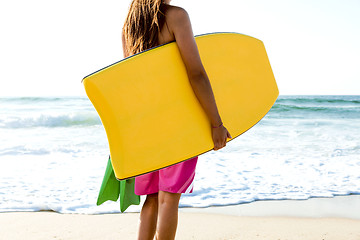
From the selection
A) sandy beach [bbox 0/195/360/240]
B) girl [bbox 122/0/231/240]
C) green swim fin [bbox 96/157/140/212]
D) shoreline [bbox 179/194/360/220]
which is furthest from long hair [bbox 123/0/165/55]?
shoreline [bbox 179/194/360/220]

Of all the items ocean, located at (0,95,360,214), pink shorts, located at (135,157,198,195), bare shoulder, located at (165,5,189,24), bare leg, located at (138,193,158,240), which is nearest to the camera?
bare shoulder, located at (165,5,189,24)

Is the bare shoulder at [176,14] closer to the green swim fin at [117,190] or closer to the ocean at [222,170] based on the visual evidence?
the green swim fin at [117,190]

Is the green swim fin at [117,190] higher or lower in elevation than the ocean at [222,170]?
higher

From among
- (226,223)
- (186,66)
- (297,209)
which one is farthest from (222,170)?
(186,66)

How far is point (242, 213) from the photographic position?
118 inches

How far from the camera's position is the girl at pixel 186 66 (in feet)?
4.78

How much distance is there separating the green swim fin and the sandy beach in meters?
0.79

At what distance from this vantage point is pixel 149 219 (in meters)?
1.70

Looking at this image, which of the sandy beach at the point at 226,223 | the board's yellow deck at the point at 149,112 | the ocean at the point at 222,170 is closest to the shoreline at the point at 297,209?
the sandy beach at the point at 226,223

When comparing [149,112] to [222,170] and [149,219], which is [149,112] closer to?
[149,219]

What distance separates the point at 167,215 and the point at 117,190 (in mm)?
383

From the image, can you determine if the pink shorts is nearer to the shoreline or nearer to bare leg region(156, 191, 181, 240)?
bare leg region(156, 191, 181, 240)

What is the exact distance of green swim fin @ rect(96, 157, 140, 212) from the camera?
1.80 meters

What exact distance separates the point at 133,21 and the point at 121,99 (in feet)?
1.07
